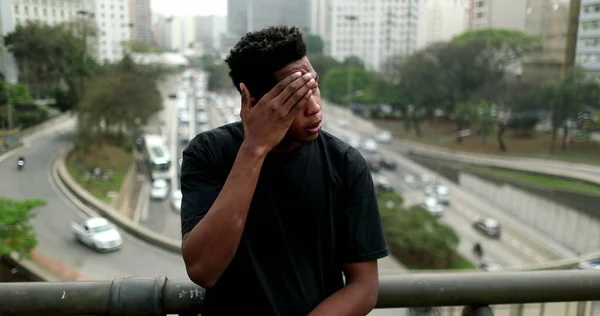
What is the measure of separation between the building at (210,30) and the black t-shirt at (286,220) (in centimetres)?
239

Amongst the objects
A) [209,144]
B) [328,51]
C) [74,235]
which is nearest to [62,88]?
[74,235]

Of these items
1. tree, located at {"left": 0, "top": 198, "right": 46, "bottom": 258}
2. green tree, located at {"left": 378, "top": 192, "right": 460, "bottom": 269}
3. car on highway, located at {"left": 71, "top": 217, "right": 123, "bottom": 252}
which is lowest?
green tree, located at {"left": 378, "top": 192, "right": 460, "bottom": 269}

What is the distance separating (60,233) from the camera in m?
2.40

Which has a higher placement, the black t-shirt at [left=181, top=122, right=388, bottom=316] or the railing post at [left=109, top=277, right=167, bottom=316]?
the black t-shirt at [left=181, top=122, right=388, bottom=316]

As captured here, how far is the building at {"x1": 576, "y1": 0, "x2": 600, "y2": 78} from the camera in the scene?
3885 mm

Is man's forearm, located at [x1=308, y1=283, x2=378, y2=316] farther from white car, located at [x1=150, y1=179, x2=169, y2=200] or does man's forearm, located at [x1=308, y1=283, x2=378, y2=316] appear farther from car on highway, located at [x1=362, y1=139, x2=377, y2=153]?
car on highway, located at [x1=362, y1=139, x2=377, y2=153]

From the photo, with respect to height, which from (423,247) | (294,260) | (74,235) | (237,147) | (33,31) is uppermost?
(33,31)

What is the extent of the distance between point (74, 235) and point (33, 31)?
3.41 ft

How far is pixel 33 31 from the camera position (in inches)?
97.3

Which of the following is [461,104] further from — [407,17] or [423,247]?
[423,247]

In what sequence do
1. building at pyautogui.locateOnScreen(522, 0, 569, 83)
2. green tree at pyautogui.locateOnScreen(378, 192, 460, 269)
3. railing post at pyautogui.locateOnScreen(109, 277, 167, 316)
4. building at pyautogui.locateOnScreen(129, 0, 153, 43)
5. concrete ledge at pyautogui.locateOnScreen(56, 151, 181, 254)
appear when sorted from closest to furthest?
railing post at pyautogui.locateOnScreen(109, 277, 167, 316)
concrete ledge at pyautogui.locateOnScreen(56, 151, 181, 254)
building at pyautogui.locateOnScreen(129, 0, 153, 43)
green tree at pyautogui.locateOnScreen(378, 192, 460, 269)
building at pyautogui.locateOnScreen(522, 0, 569, 83)

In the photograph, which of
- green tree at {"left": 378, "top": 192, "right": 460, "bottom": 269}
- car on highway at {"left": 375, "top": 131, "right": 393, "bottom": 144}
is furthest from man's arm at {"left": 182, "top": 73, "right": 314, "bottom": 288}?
car on highway at {"left": 375, "top": 131, "right": 393, "bottom": 144}

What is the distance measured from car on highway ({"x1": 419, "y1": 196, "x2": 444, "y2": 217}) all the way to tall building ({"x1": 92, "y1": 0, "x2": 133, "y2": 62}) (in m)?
3.89

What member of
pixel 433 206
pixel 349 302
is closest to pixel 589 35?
pixel 433 206
